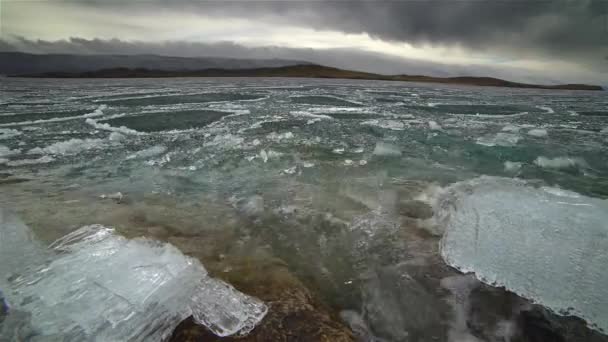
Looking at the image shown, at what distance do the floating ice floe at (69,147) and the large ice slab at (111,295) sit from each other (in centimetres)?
459

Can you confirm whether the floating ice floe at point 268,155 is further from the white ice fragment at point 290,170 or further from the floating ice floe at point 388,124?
the floating ice floe at point 388,124

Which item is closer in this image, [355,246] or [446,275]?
[446,275]

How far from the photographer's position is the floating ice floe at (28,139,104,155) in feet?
20.3

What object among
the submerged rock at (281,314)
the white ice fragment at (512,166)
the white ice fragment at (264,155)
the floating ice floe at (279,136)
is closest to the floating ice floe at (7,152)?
the white ice fragment at (264,155)

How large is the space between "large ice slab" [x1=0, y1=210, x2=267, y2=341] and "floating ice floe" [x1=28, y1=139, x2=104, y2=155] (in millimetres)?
4590

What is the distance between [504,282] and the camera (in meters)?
2.36

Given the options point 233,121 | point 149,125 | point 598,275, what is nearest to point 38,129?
point 149,125

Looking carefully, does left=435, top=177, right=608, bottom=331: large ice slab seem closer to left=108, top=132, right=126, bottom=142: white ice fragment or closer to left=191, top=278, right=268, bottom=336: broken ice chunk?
left=191, top=278, right=268, bottom=336: broken ice chunk

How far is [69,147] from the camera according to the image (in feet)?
21.3

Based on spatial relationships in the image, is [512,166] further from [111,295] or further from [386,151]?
[111,295]

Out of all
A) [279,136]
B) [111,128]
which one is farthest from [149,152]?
[111,128]

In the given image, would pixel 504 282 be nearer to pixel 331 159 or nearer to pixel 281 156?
pixel 331 159

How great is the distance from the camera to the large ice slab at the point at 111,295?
180cm

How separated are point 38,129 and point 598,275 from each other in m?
12.1
